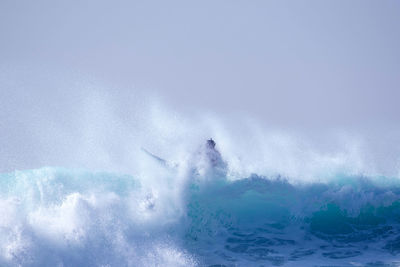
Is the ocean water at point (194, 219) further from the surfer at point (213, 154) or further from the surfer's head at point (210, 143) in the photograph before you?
the surfer's head at point (210, 143)

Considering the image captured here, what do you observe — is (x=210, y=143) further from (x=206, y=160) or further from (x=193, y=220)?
(x=193, y=220)

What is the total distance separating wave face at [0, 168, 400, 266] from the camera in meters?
11.0

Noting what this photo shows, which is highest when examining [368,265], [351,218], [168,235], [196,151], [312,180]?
[196,151]

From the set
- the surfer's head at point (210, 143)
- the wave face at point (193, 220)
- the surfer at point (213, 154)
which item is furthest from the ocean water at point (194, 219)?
the surfer's head at point (210, 143)

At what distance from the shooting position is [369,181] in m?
17.5

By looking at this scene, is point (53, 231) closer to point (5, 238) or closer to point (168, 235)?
point (5, 238)

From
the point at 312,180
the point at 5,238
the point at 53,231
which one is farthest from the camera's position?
the point at 312,180

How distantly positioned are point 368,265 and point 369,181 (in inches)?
266

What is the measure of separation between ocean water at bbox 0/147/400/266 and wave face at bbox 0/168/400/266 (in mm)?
33

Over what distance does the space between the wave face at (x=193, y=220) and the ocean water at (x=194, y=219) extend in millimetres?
33

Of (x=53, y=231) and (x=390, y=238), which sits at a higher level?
(x=390, y=238)

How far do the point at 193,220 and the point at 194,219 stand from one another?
0.07 meters

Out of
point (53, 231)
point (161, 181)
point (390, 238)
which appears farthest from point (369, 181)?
point (53, 231)

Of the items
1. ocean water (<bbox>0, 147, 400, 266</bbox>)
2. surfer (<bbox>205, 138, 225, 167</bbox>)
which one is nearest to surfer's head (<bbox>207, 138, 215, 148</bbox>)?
surfer (<bbox>205, 138, 225, 167</bbox>)
